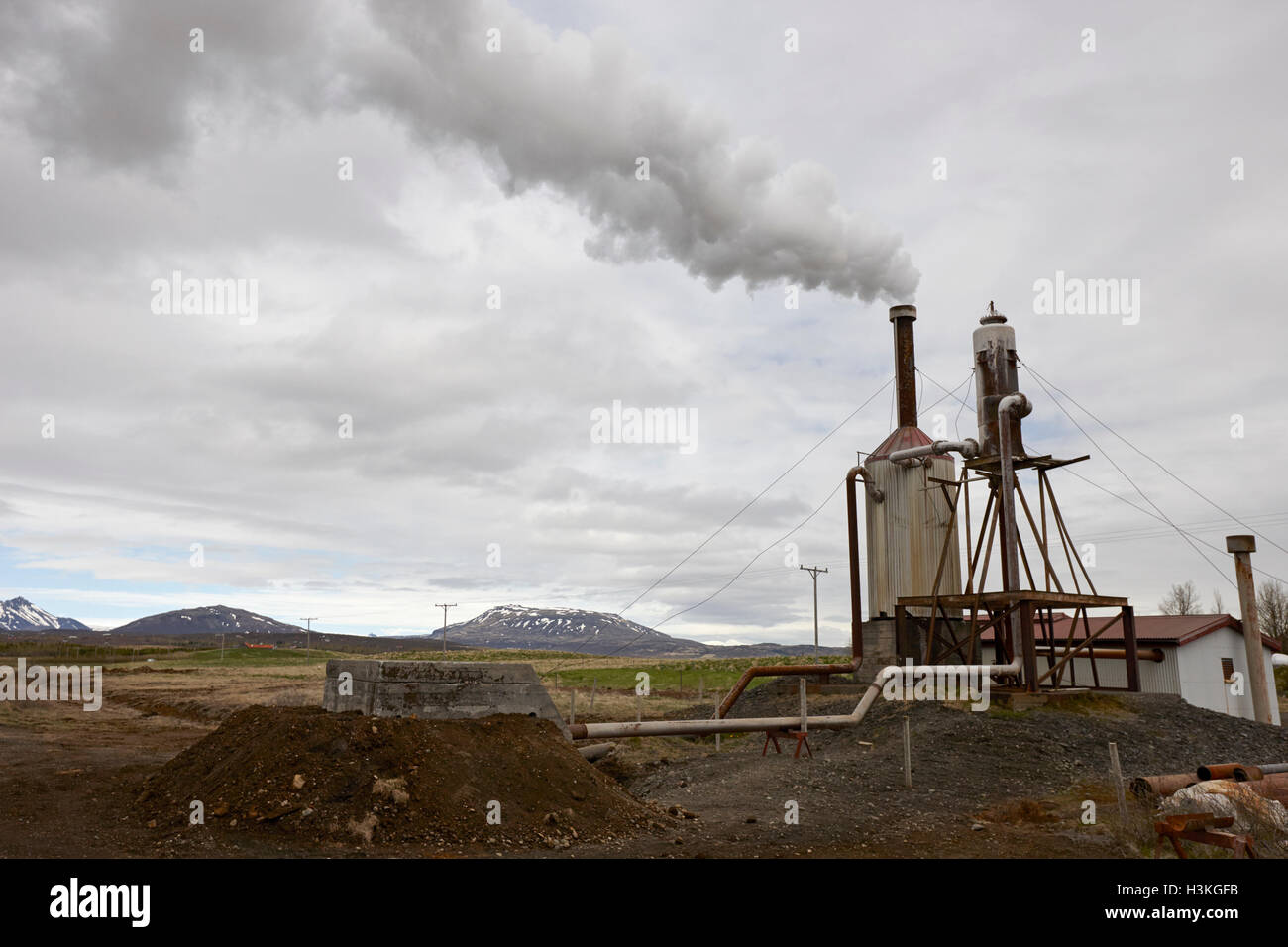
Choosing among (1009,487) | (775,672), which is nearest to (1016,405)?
(1009,487)

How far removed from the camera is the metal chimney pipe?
1359 inches

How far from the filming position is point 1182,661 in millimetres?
34844

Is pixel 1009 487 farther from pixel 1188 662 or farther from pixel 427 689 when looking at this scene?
pixel 427 689

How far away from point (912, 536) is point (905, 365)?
695 centimetres

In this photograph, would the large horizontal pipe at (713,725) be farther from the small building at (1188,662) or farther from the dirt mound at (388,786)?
the small building at (1188,662)

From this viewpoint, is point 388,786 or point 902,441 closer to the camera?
point 388,786

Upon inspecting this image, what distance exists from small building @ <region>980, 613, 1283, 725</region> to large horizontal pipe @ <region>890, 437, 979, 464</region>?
365 inches

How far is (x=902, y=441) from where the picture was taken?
34000 mm

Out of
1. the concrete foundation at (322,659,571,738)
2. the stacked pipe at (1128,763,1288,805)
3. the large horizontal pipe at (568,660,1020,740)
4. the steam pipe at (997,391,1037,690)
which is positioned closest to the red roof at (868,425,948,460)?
the steam pipe at (997,391,1037,690)

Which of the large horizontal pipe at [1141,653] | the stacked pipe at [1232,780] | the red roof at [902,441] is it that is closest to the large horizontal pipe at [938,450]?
the red roof at [902,441]

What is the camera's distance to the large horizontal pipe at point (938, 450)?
95.8 feet

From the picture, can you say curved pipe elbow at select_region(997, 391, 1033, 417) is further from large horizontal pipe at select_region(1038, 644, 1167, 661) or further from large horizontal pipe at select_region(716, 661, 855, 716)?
large horizontal pipe at select_region(716, 661, 855, 716)
